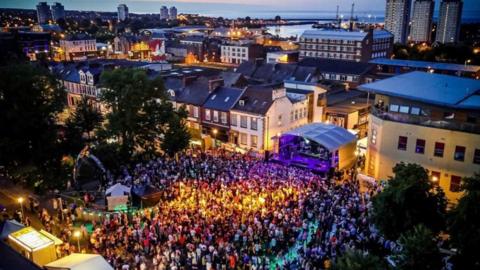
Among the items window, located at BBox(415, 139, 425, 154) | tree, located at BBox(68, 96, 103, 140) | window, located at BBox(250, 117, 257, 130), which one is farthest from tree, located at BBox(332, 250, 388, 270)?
tree, located at BBox(68, 96, 103, 140)

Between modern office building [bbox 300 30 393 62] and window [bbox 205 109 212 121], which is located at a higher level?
modern office building [bbox 300 30 393 62]

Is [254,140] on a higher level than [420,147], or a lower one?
lower

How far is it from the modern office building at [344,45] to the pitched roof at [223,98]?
5555 cm

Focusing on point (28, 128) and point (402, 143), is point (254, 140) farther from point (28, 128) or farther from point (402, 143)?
point (28, 128)

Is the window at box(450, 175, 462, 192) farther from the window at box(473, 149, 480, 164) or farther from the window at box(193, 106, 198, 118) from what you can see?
the window at box(193, 106, 198, 118)

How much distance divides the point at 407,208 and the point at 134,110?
74.4 feet

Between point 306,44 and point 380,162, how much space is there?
69.3 metres

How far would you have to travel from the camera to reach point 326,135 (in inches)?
1344

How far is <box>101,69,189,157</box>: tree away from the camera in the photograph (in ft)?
107

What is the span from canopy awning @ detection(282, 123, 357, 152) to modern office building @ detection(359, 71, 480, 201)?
293 cm

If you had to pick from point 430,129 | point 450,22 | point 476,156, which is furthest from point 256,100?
point 450,22

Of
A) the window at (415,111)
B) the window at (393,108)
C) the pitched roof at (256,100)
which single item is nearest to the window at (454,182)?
the window at (415,111)

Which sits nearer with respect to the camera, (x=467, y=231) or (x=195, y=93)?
(x=467, y=231)

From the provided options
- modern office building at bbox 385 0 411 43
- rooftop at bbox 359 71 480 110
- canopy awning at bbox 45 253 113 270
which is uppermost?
modern office building at bbox 385 0 411 43
